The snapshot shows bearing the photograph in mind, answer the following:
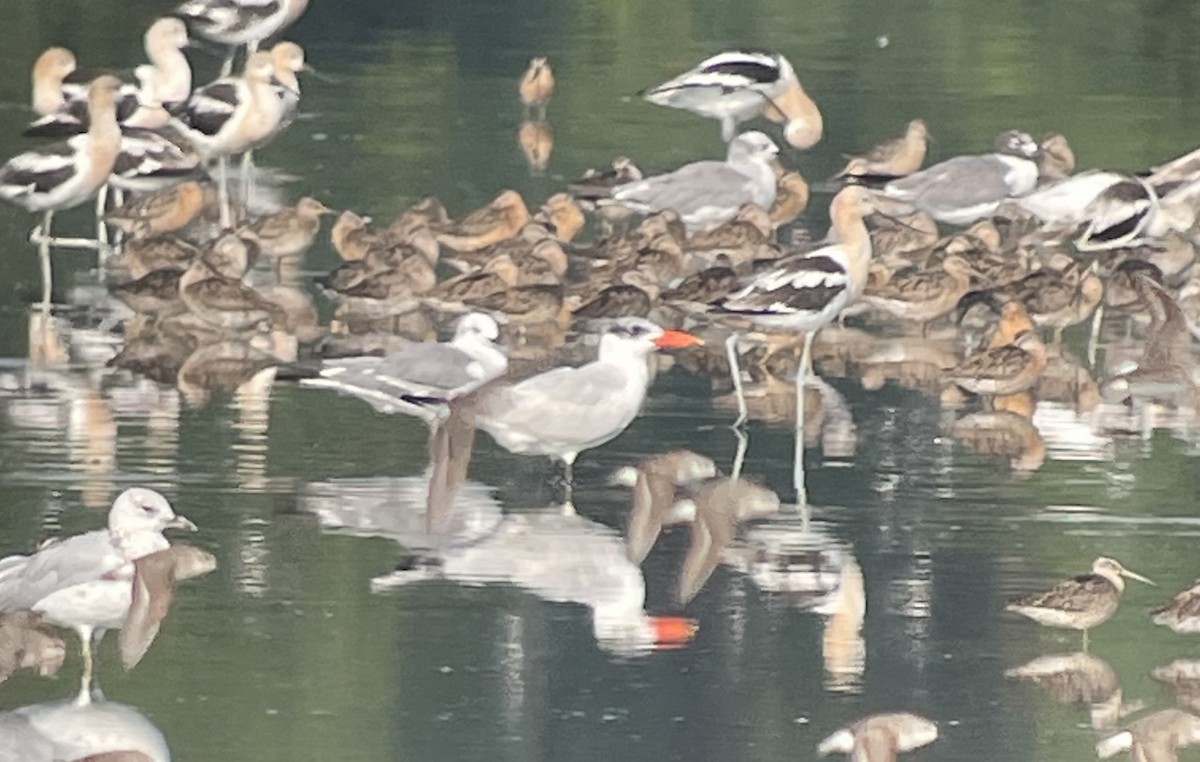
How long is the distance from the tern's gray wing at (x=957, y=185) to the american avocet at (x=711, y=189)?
630 mm

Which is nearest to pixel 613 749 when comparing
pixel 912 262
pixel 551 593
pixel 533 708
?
pixel 533 708

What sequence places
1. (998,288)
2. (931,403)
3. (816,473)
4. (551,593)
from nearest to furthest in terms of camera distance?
(551,593) → (816,473) → (931,403) → (998,288)

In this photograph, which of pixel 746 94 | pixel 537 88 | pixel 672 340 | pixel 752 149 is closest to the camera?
pixel 672 340

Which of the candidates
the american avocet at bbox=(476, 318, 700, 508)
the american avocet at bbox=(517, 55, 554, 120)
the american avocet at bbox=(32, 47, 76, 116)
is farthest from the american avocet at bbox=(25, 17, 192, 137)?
the american avocet at bbox=(476, 318, 700, 508)

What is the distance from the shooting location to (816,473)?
9.79m

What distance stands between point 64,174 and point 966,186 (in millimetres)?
4140

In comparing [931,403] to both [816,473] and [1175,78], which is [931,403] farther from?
[1175,78]

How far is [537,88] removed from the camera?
59.4 feet

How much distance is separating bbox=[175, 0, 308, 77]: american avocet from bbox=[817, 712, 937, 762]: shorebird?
11.7 metres

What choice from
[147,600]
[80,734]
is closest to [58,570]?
[147,600]

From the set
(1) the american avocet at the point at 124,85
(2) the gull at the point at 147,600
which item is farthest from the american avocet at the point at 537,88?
(2) the gull at the point at 147,600

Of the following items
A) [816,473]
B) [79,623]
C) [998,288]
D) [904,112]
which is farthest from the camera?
[904,112]

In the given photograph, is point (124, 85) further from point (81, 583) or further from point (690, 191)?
point (81, 583)

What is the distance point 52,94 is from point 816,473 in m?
7.52
